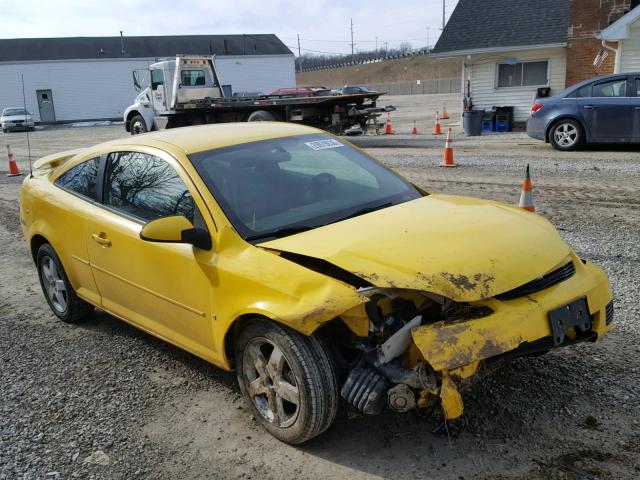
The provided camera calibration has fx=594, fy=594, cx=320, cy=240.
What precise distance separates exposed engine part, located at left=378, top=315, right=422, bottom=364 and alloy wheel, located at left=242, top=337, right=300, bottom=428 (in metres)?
0.49

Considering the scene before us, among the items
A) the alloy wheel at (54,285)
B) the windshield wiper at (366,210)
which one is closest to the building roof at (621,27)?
the windshield wiper at (366,210)

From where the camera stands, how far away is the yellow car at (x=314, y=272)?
281 cm

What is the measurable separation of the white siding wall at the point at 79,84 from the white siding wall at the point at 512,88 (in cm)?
3964

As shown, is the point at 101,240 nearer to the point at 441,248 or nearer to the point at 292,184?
the point at 292,184

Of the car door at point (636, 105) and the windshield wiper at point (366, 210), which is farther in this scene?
the car door at point (636, 105)

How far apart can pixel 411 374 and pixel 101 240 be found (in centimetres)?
247

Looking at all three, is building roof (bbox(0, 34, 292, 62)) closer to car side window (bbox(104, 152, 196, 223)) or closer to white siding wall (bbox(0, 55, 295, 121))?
white siding wall (bbox(0, 55, 295, 121))

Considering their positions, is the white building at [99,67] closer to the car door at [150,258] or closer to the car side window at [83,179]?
the car side window at [83,179]

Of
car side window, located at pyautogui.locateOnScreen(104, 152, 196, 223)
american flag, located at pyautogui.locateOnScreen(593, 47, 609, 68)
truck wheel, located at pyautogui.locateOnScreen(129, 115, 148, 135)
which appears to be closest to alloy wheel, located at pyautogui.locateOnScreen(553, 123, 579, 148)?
american flag, located at pyautogui.locateOnScreen(593, 47, 609, 68)

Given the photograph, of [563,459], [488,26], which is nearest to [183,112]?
[488,26]

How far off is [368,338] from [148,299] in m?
1.67

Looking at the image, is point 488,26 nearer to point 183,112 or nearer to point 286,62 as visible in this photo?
point 183,112

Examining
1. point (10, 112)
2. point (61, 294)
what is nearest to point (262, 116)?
point (61, 294)

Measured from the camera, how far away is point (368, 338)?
2922 millimetres
